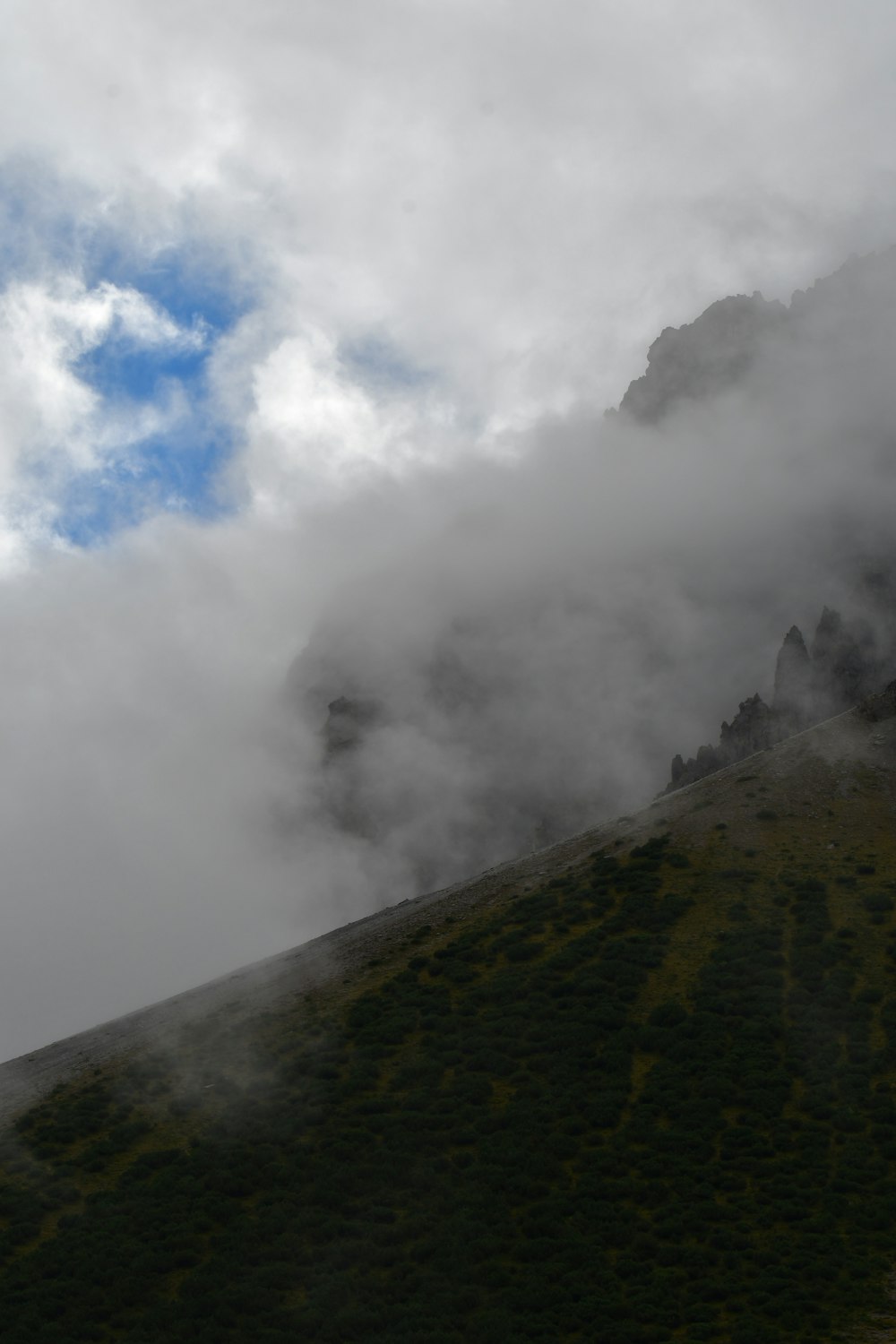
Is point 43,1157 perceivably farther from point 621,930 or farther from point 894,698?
point 894,698

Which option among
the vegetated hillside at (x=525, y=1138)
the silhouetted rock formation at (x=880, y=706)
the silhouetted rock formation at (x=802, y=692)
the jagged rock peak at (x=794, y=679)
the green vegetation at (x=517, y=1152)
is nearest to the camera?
the green vegetation at (x=517, y=1152)

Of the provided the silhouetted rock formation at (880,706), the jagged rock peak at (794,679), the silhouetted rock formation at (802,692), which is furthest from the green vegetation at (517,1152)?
the jagged rock peak at (794,679)

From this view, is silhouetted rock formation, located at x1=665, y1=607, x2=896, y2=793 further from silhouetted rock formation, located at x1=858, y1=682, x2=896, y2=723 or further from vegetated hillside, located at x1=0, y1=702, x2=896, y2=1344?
vegetated hillside, located at x1=0, y1=702, x2=896, y2=1344

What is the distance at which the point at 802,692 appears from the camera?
14062 centimetres

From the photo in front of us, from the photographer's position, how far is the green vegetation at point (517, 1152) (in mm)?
30938

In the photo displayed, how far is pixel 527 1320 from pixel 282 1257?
8748 millimetres

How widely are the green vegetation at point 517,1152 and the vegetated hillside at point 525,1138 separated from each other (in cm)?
12

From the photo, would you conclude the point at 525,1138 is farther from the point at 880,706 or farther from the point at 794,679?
the point at 794,679

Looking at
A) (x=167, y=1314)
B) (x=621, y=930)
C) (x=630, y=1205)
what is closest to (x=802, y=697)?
(x=621, y=930)

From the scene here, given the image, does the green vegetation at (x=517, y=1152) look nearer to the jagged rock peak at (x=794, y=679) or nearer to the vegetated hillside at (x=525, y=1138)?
the vegetated hillside at (x=525, y=1138)

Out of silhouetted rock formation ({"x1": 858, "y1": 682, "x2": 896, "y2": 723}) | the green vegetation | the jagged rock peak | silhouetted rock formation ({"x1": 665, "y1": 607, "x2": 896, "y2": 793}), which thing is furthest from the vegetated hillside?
the jagged rock peak

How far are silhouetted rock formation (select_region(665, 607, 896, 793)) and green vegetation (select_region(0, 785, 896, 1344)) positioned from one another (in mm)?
63358

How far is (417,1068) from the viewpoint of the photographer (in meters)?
47.2

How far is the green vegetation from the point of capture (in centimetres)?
3094
